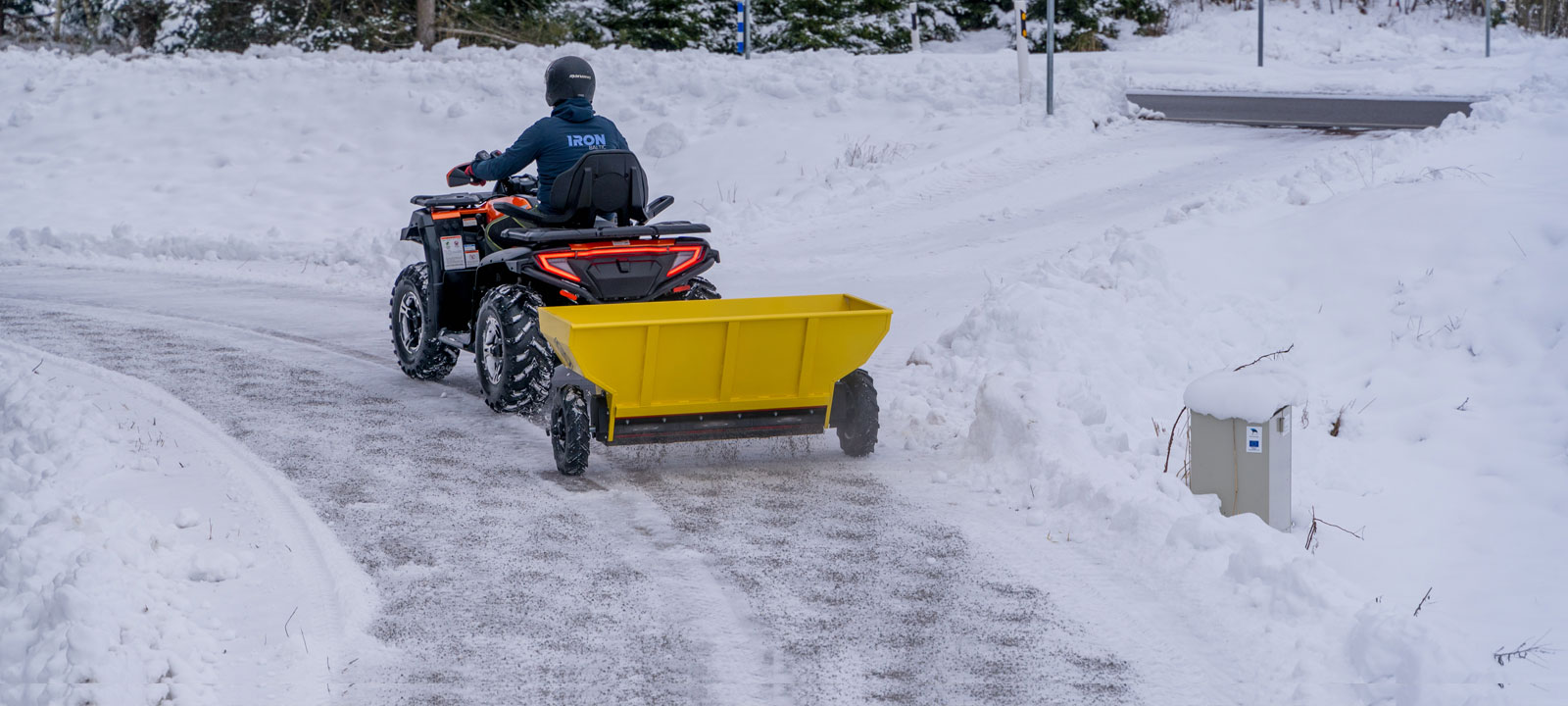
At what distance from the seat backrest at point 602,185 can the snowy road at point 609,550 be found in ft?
3.86

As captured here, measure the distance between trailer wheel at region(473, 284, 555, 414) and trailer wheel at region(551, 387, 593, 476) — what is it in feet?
2.34

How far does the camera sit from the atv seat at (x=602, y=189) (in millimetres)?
7277

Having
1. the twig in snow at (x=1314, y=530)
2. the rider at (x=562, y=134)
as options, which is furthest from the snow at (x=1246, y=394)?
the rider at (x=562, y=134)

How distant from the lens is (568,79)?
296 inches

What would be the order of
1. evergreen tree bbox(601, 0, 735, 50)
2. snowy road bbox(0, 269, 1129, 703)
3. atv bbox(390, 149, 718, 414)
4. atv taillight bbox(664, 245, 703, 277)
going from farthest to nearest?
evergreen tree bbox(601, 0, 735, 50) → atv taillight bbox(664, 245, 703, 277) → atv bbox(390, 149, 718, 414) → snowy road bbox(0, 269, 1129, 703)

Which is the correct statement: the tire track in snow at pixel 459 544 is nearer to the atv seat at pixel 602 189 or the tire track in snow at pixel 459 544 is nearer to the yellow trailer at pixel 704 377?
the yellow trailer at pixel 704 377

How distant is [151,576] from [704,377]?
2.39 m

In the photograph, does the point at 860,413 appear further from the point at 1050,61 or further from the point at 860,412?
the point at 1050,61

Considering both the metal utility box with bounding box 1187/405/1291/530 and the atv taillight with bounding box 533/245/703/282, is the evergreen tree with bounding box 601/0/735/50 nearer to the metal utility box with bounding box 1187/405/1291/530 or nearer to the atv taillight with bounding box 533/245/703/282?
the atv taillight with bounding box 533/245/703/282

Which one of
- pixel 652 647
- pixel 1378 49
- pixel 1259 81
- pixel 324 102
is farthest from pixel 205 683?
pixel 1378 49

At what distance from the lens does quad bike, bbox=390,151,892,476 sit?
6223 millimetres

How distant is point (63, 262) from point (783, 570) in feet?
35.9

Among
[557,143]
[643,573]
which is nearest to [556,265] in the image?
[557,143]

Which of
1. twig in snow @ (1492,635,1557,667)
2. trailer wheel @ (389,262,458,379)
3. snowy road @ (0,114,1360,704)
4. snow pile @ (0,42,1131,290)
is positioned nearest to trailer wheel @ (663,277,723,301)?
snowy road @ (0,114,1360,704)
